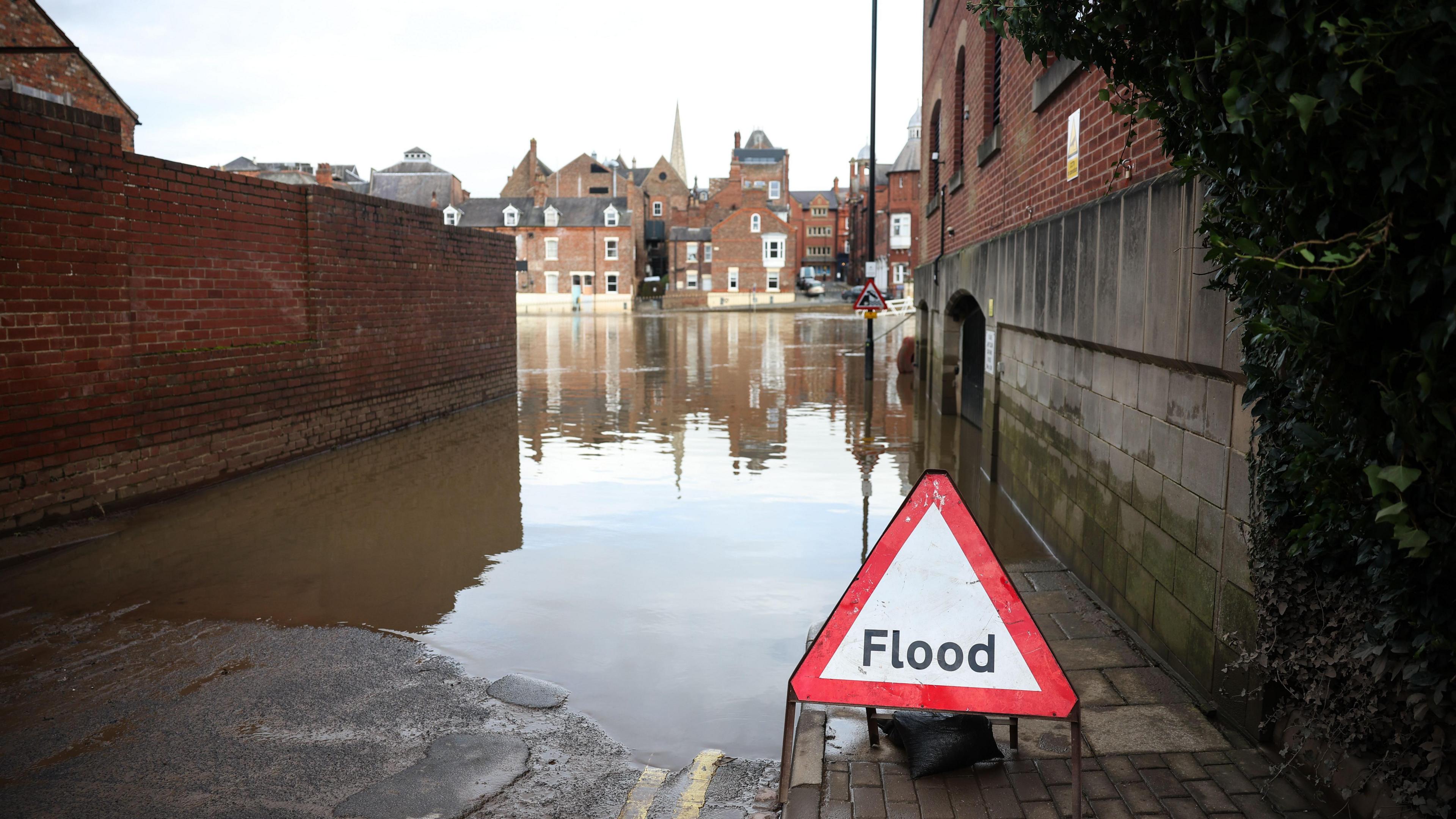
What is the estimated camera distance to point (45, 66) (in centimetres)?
1808

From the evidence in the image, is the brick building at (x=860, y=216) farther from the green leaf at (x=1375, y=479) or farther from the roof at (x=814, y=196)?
the green leaf at (x=1375, y=479)

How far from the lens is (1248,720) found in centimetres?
407

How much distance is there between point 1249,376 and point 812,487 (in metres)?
7.15

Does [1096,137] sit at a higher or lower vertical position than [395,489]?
higher

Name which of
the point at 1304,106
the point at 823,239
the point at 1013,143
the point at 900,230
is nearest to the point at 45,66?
the point at 1013,143

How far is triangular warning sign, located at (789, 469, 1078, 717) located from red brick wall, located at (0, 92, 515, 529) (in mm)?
7060

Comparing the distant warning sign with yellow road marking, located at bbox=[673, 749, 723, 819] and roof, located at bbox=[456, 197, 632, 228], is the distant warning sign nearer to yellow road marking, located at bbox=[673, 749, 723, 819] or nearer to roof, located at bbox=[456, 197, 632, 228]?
yellow road marking, located at bbox=[673, 749, 723, 819]

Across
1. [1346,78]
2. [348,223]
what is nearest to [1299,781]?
[1346,78]

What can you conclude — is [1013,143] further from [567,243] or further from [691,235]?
[691,235]

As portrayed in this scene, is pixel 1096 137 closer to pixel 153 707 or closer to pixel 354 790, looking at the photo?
pixel 354 790

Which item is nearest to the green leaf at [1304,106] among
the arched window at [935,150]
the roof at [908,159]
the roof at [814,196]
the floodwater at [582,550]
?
the floodwater at [582,550]

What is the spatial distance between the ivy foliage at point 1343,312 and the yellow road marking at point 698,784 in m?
2.23

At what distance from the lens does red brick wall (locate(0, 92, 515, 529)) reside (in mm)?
7930

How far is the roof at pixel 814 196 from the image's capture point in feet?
362
